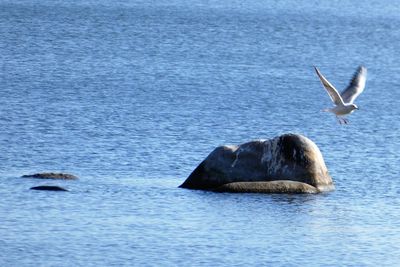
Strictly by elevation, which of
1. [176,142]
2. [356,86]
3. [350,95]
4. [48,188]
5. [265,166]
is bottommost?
[48,188]

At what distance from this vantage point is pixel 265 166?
143ft

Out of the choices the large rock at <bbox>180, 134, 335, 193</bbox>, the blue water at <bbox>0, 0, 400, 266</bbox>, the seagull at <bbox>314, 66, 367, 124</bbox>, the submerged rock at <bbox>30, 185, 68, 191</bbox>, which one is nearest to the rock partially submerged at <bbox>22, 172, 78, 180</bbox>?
the blue water at <bbox>0, 0, 400, 266</bbox>

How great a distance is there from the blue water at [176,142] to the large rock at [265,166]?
60 centimetres

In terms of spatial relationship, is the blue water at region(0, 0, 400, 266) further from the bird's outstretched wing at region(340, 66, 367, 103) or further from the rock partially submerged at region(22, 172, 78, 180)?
the bird's outstretched wing at region(340, 66, 367, 103)

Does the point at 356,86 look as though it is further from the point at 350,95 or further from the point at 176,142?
the point at 176,142

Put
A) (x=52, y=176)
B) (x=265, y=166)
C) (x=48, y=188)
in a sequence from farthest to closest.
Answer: (x=52, y=176) < (x=265, y=166) < (x=48, y=188)

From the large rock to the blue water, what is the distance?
0.60m

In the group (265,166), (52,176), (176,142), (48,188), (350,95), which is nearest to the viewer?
(350,95)

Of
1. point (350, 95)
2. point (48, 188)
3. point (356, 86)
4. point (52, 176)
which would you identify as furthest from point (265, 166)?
point (52, 176)

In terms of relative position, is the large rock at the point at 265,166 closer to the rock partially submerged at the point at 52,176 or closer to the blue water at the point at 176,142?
the blue water at the point at 176,142

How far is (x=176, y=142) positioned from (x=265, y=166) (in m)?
12.6

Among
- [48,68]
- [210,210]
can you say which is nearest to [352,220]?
[210,210]

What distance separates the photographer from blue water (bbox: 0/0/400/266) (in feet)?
122

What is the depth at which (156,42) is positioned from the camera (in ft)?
378
